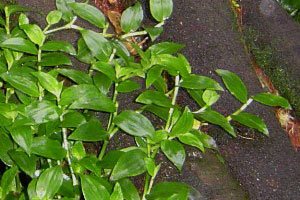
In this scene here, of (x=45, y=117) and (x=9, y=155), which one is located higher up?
(x=45, y=117)

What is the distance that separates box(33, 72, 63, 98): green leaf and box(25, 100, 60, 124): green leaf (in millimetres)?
39

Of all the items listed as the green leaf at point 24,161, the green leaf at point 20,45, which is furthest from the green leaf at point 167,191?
the green leaf at point 20,45

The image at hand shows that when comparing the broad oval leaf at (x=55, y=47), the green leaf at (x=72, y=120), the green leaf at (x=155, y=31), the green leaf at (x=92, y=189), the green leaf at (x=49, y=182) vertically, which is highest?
the green leaf at (x=155, y=31)

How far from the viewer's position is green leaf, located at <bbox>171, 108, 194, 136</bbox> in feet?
6.15

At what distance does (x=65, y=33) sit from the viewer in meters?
2.38

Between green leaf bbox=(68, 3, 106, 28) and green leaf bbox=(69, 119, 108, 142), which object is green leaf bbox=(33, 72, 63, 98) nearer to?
green leaf bbox=(69, 119, 108, 142)

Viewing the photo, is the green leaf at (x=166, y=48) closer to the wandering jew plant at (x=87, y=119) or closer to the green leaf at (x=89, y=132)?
the wandering jew plant at (x=87, y=119)

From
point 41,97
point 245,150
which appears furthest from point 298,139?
point 41,97

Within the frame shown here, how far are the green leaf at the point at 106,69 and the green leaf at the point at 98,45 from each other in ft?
0.28

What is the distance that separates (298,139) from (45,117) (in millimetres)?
1571

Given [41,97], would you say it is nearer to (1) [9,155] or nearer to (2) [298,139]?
(1) [9,155]

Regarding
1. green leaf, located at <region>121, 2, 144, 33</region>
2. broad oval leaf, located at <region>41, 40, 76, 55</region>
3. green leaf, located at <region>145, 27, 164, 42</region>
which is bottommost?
broad oval leaf, located at <region>41, 40, 76, 55</region>

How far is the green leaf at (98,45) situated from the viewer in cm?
205

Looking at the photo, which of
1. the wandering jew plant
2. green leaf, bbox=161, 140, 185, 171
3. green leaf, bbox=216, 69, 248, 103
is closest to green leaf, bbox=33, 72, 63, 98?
the wandering jew plant
